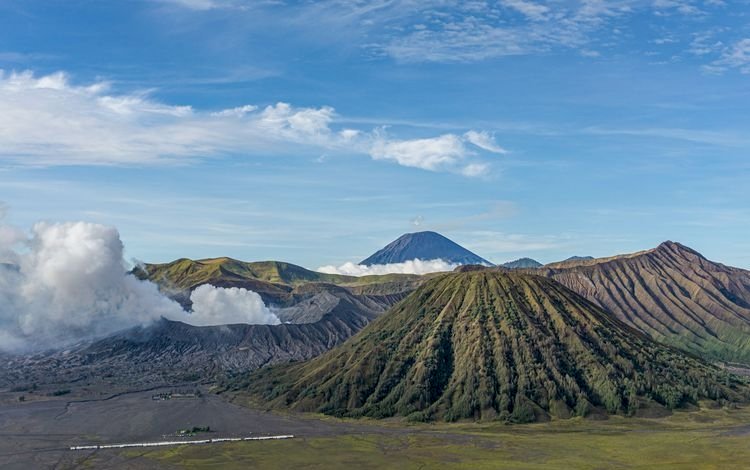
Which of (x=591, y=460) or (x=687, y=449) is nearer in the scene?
(x=591, y=460)

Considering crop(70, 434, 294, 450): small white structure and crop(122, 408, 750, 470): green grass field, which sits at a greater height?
crop(122, 408, 750, 470): green grass field

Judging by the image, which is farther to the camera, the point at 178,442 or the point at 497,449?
the point at 178,442

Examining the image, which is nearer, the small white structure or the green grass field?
the green grass field

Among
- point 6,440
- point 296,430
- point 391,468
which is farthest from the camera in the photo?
point 296,430

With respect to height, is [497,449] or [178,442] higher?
[497,449]

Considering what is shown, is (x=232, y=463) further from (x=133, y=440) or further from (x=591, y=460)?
(x=591, y=460)

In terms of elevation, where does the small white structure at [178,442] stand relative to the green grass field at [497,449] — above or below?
below

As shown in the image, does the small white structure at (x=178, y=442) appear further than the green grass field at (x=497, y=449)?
Yes

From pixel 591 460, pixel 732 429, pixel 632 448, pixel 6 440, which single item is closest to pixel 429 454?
pixel 591 460
